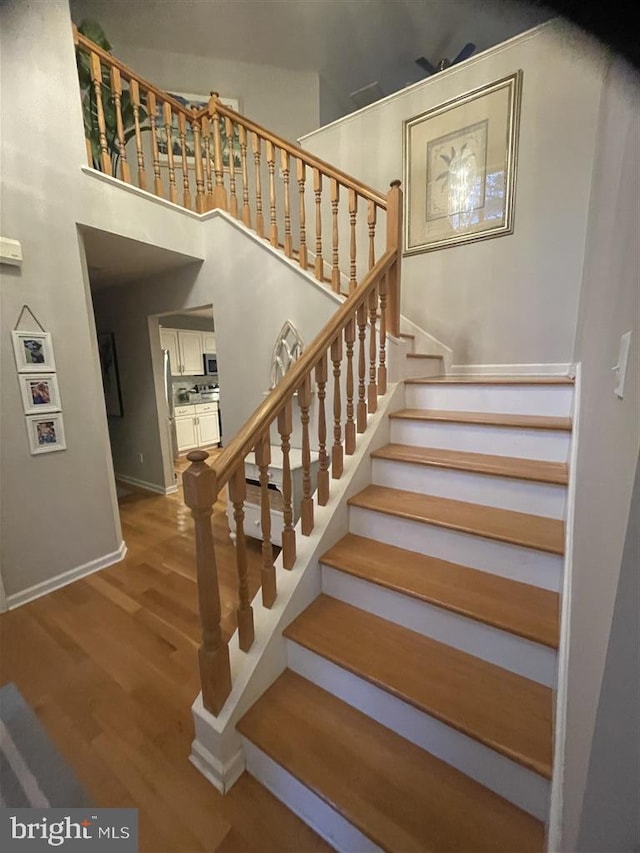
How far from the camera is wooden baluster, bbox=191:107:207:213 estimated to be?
2.68 m

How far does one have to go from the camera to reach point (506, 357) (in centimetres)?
262

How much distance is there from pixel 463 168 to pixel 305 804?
365 cm

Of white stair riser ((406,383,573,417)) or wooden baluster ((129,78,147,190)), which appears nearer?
white stair riser ((406,383,573,417))

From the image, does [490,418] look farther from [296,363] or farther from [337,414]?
[296,363]

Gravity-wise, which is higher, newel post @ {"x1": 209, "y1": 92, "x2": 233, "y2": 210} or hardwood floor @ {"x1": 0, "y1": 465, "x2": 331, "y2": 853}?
newel post @ {"x1": 209, "y1": 92, "x2": 233, "y2": 210}

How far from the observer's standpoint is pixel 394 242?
1898mm

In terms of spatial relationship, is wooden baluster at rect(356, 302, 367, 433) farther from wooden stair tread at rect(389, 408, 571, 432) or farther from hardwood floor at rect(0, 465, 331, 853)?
hardwood floor at rect(0, 465, 331, 853)

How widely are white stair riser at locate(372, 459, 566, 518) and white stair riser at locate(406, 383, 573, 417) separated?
1.81 feet

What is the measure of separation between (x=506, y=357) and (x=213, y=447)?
486cm

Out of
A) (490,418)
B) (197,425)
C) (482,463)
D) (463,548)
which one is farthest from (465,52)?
(197,425)

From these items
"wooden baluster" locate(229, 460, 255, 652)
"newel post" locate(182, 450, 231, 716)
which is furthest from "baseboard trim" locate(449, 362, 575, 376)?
"newel post" locate(182, 450, 231, 716)

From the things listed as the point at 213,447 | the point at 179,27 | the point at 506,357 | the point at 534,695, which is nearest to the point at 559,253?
the point at 506,357

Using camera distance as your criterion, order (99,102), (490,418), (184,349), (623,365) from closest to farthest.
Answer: (623,365)
(490,418)
(99,102)
(184,349)

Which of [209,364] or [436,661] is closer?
[436,661]
